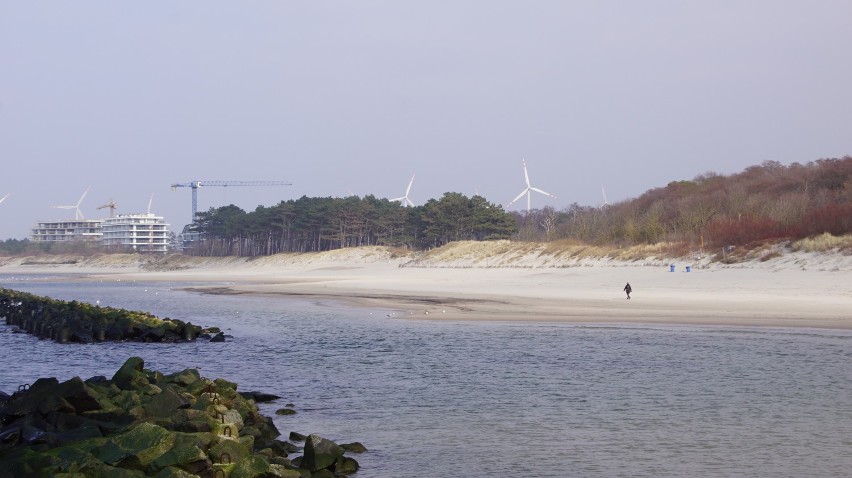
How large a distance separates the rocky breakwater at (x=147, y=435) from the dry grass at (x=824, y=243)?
107 ft

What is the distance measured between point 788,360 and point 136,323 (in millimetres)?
17740

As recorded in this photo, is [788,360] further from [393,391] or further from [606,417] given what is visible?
[393,391]

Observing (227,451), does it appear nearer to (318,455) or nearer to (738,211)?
(318,455)

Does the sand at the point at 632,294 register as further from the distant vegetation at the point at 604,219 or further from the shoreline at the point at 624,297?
the distant vegetation at the point at 604,219

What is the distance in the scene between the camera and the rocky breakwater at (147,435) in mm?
7980

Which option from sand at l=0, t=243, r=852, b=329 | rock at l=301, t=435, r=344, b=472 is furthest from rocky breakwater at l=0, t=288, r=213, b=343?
rock at l=301, t=435, r=344, b=472

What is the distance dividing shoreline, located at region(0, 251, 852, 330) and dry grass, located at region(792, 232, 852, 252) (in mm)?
964

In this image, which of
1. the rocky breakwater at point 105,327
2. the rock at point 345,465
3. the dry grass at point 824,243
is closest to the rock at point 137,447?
the rock at point 345,465

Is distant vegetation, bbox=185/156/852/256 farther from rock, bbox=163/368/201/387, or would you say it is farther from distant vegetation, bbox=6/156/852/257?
rock, bbox=163/368/201/387

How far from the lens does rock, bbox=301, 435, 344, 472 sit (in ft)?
30.4

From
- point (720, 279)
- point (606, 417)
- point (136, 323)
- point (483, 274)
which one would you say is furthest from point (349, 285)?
point (606, 417)

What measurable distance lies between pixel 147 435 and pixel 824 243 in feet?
121

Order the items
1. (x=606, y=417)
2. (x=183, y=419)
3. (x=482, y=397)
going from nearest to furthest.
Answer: (x=183, y=419), (x=606, y=417), (x=482, y=397)

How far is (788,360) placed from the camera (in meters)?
17.9
